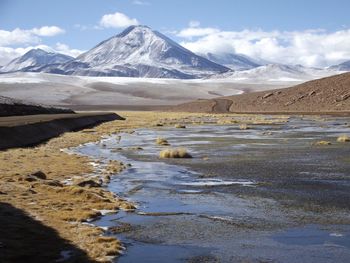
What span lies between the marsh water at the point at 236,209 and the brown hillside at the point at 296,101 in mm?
93673

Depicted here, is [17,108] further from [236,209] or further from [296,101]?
[296,101]

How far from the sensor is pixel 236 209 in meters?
16.5

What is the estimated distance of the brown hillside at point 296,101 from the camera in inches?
4779

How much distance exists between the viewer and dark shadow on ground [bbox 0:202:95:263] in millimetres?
11273

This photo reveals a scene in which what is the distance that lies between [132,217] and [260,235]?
3771 mm

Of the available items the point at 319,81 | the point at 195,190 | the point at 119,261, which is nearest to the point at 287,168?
the point at 195,190

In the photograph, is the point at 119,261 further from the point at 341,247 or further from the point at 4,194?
the point at 4,194

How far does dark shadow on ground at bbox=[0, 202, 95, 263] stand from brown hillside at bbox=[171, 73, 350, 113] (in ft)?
353

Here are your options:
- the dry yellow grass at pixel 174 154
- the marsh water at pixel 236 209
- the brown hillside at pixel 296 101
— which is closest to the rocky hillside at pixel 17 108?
the dry yellow grass at pixel 174 154

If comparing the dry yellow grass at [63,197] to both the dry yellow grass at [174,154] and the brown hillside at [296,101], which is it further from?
the brown hillside at [296,101]

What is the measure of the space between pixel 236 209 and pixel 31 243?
6437mm

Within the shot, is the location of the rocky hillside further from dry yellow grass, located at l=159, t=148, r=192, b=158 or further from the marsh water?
the marsh water

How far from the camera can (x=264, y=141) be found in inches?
1702

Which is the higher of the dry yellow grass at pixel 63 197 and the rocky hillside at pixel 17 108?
the rocky hillside at pixel 17 108
